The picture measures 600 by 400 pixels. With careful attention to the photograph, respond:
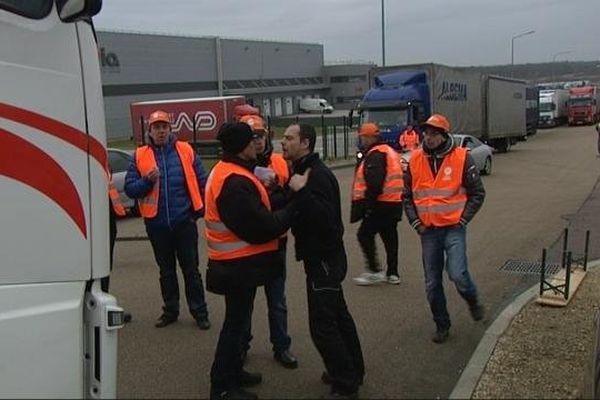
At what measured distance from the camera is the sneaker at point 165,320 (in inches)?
248

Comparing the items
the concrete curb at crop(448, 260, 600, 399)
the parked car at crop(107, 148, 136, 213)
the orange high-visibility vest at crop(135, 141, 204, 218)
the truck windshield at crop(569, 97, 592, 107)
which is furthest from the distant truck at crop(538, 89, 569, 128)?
the orange high-visibility vest at crop(135, 141, 204, 218)

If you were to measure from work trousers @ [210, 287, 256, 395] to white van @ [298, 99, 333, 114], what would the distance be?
267 ft

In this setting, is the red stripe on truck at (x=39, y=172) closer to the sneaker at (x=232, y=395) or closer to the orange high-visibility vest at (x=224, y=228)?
the orange high-visibility vest at (x=224, y=228)

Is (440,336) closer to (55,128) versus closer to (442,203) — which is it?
(442,203)

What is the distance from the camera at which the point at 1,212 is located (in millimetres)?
2566

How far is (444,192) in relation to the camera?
558 cm

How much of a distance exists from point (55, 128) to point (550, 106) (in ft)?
180

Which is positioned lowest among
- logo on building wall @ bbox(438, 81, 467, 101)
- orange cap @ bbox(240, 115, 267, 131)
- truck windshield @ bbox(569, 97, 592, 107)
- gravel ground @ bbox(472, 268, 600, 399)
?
gravel ground @ bbox(472, 268, 600, 399)

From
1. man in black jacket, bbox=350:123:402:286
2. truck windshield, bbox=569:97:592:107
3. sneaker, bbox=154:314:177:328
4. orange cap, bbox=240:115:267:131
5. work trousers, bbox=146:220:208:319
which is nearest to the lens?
orange cap, bbox=240:115:267:131

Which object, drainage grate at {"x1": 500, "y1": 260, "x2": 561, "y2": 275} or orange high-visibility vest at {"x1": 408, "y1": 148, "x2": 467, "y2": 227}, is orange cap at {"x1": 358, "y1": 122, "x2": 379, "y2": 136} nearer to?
orange high-visibility vest at {"x1": 408, "y1": 148, "x2": 467, "y2": 227}

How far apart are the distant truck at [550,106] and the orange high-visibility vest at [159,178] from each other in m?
50.0

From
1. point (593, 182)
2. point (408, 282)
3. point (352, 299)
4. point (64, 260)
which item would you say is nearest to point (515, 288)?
point (408, 282)

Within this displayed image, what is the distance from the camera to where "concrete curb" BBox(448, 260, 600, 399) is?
4636 mm

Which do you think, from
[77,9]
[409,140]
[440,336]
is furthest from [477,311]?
[409,140]
